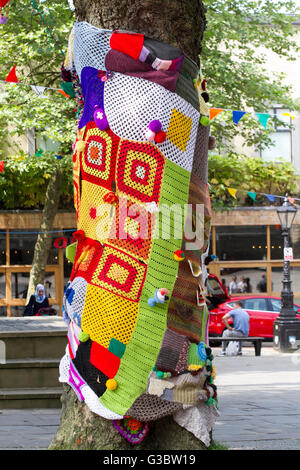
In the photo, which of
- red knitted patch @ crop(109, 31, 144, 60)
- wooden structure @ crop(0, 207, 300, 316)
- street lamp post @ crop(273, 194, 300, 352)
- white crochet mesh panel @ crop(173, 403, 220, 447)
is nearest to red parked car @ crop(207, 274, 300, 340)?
street lamp post @ crop(273, 194, 300, 352)

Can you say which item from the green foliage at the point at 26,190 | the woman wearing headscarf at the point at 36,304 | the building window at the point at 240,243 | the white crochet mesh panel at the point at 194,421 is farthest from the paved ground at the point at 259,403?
the building window at the point at 240,243

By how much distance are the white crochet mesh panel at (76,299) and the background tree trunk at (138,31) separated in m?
0.50

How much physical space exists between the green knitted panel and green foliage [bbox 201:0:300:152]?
15290 millimetres

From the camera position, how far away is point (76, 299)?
5586mm

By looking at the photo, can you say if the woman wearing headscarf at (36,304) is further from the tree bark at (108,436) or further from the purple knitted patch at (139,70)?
the purple knitted patch at (139,70)

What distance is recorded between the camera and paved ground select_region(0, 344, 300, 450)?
6.66 meters

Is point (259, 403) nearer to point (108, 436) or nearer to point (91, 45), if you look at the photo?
point (108, 436)

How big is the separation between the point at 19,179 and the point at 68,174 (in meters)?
3.58

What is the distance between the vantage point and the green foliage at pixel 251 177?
27.5m

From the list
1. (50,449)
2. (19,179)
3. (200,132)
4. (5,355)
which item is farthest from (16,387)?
(19,179)

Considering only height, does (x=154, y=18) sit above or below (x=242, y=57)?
below

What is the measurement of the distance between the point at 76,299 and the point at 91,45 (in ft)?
5.61

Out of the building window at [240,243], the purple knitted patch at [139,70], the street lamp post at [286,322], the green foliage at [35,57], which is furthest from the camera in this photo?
the building window at [240,243]

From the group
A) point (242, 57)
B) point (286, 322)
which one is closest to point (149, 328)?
point (286, 322)
